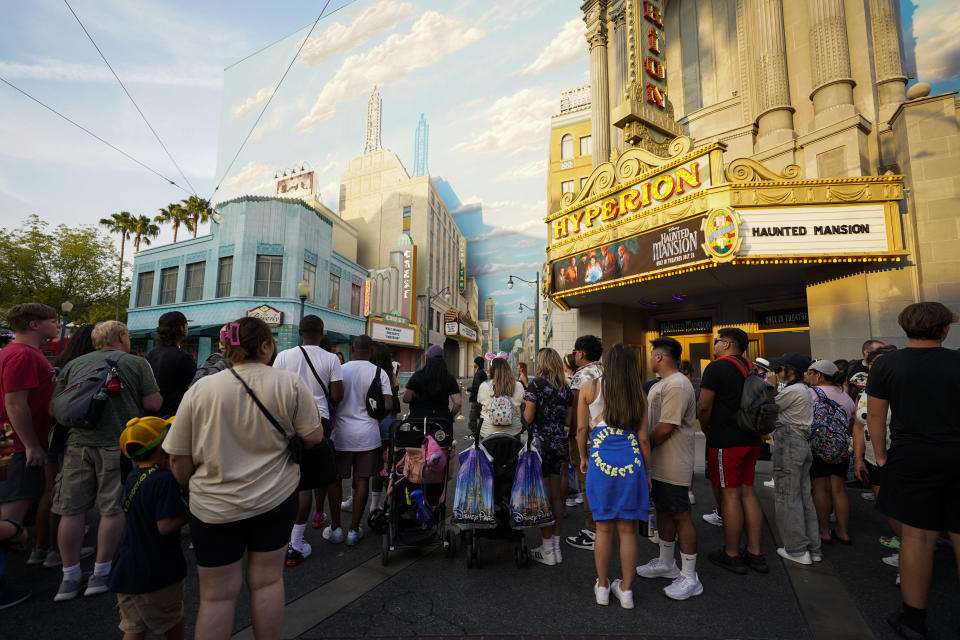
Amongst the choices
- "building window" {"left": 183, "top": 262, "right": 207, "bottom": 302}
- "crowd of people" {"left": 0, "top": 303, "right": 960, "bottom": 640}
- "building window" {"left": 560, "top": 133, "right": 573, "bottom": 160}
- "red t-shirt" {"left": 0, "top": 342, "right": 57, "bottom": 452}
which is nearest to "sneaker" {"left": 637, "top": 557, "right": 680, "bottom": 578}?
"crowd of people" {"left": 0, "top": 303, "right": 960, "bottom": 640}

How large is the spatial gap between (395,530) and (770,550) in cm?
398

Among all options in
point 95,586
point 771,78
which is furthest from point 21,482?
point 771,78

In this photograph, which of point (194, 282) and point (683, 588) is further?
point (194, 282)

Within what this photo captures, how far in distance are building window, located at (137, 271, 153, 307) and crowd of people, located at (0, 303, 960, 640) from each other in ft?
94.0

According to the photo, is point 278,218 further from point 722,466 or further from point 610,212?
point 722,466

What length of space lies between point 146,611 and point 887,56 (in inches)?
688

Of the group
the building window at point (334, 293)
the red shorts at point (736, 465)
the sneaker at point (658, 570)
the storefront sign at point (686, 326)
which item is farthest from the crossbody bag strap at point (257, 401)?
the building window at point (334, 293)

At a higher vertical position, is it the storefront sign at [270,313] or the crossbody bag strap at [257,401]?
the storefront sign at [270,313]

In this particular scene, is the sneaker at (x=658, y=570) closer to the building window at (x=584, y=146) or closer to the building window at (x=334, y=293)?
the building window at (x=334, y=293)

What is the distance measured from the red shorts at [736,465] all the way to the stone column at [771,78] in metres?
11.9

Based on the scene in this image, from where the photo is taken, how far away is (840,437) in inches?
175

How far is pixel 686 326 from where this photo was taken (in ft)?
48.5

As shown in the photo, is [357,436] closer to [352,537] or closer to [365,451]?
[365,451]

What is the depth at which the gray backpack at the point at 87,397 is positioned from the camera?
130 inches
